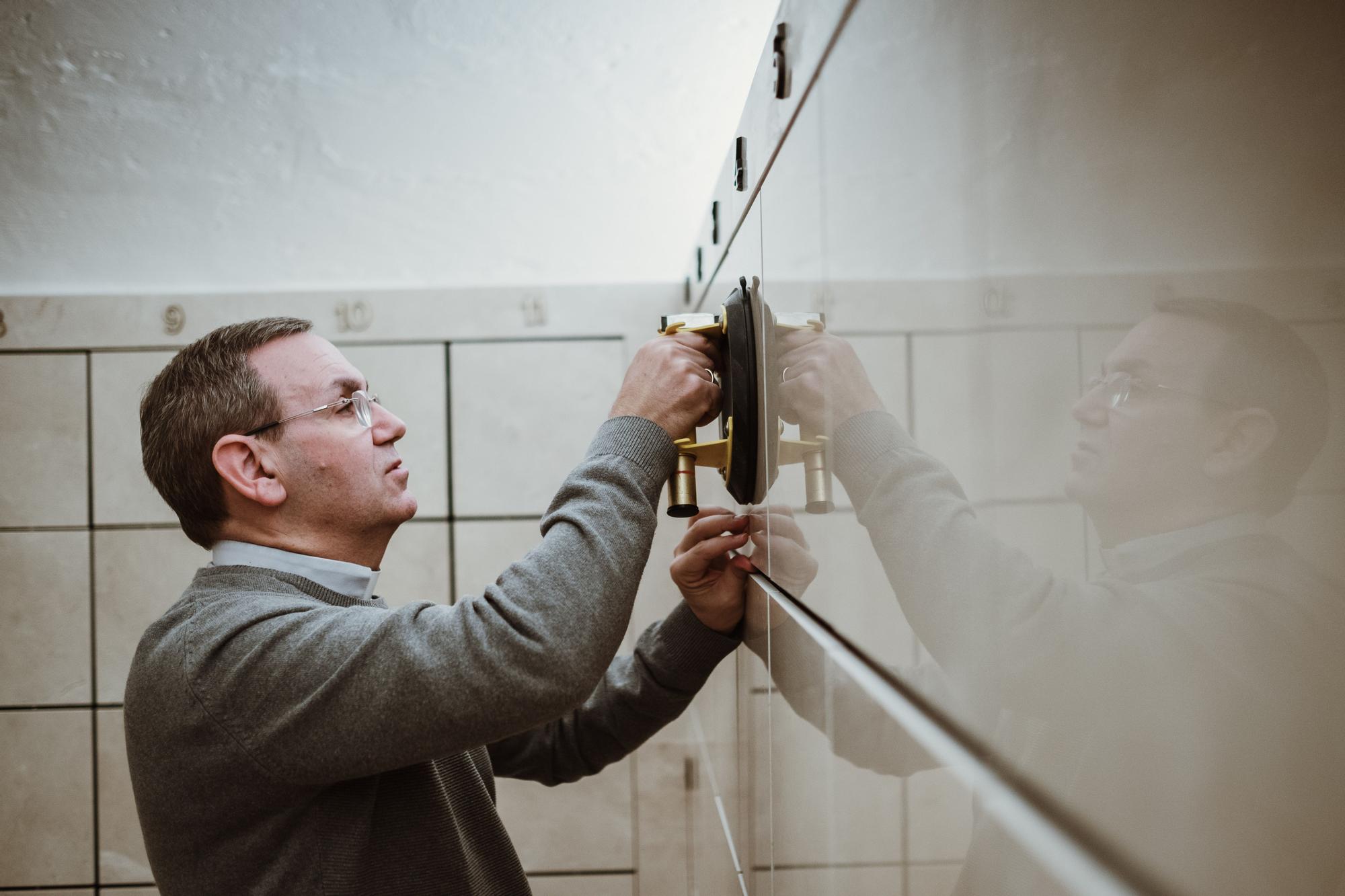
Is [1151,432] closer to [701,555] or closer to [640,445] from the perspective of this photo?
[640,445]

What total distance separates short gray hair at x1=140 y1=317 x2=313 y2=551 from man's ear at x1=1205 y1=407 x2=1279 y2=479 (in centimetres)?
93

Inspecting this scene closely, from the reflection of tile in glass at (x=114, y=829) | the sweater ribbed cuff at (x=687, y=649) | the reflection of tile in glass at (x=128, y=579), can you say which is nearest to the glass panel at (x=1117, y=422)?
the sweater ribbed cuff at (x=687, y=649)

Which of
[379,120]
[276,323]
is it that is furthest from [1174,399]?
[379,120]

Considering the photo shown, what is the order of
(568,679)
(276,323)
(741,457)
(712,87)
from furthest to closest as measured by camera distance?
1. (712,87)
2. (276,323)
3. (741,457)
4. (568,679)

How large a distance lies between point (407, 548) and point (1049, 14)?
171 centimetres

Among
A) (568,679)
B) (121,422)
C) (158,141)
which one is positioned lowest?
(568,679)

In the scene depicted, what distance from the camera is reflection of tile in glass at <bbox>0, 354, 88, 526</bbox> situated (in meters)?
1.76

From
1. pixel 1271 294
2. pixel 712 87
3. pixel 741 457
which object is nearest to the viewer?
pixel 1271 294

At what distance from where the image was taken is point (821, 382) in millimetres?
514

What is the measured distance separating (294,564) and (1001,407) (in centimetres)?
84

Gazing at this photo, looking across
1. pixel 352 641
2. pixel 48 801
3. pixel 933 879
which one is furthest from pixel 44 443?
pixel 933 879

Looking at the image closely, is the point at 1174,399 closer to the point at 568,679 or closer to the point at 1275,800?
the point at 1275,800

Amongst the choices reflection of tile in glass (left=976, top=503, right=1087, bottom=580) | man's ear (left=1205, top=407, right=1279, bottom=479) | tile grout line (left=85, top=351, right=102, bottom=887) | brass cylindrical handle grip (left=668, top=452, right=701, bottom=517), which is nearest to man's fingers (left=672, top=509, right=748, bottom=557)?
brass cylindrical handle grip (left=668, top=452, right=701, bottom=517)

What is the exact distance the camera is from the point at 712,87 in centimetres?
170
